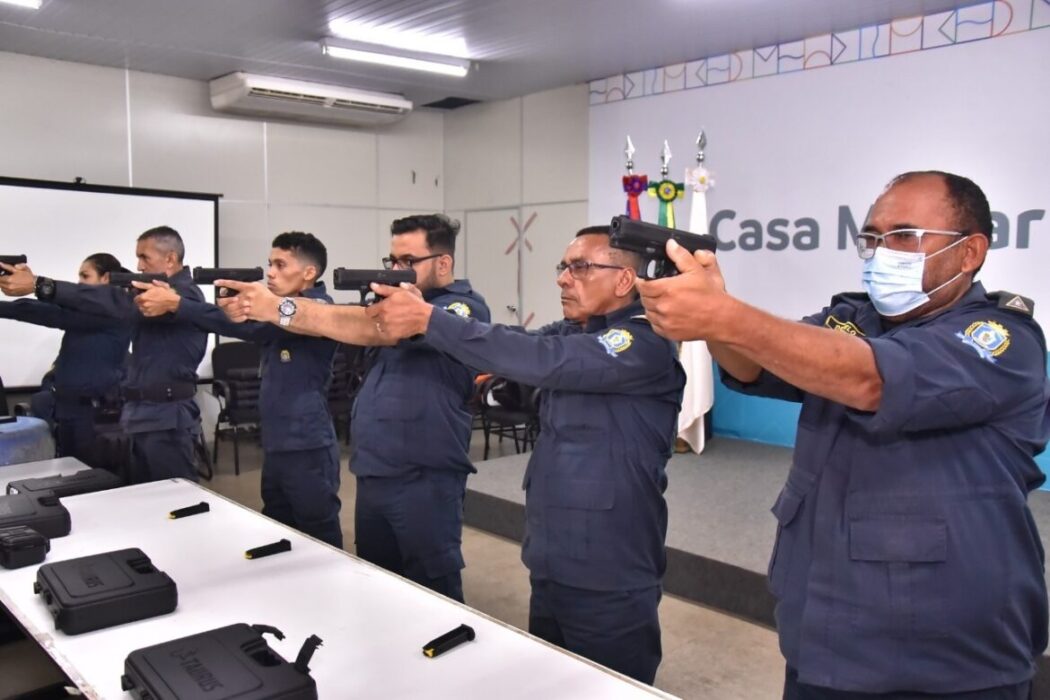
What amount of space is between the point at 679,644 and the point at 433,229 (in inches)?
75.8

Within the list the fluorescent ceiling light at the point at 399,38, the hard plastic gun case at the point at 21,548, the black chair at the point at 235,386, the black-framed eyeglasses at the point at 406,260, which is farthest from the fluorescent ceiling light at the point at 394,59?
the hard plastic gun case at the point at 21,548

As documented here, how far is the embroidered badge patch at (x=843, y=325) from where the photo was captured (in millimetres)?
1552

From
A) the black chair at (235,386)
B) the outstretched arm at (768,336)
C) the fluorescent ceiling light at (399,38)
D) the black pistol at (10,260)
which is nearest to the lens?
the outstretched arm at (768,336)

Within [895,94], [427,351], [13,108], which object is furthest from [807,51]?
[13,108]

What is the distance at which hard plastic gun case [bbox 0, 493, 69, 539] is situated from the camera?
6.78ft

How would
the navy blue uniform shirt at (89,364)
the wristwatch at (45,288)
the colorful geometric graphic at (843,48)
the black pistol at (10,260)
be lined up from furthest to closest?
the colorful geometric graphic at (843,48) → the navy blue uniform shirt at (89,364) → the black pistol at (10,260) → the wristwatch at (45,288)

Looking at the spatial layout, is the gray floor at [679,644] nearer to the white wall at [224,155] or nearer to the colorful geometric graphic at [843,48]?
the colorful geometric graphic at [843,48]

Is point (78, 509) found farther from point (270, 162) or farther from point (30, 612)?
point (270, 162)

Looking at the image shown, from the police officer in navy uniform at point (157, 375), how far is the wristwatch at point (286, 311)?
54.6 inches

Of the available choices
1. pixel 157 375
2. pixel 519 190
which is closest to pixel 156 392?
pixel 157 375

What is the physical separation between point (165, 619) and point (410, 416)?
3.65 ft

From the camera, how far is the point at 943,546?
132 cm

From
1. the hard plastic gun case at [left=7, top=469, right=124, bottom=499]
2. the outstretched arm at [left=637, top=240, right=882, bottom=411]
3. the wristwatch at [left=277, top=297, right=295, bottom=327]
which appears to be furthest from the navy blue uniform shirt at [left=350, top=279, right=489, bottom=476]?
the outstretched arm at [left=637, top=240, right=882, bottom=411]

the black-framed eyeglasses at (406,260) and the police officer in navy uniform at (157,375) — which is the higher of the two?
the black-framed eyeglasses at (406,260)
